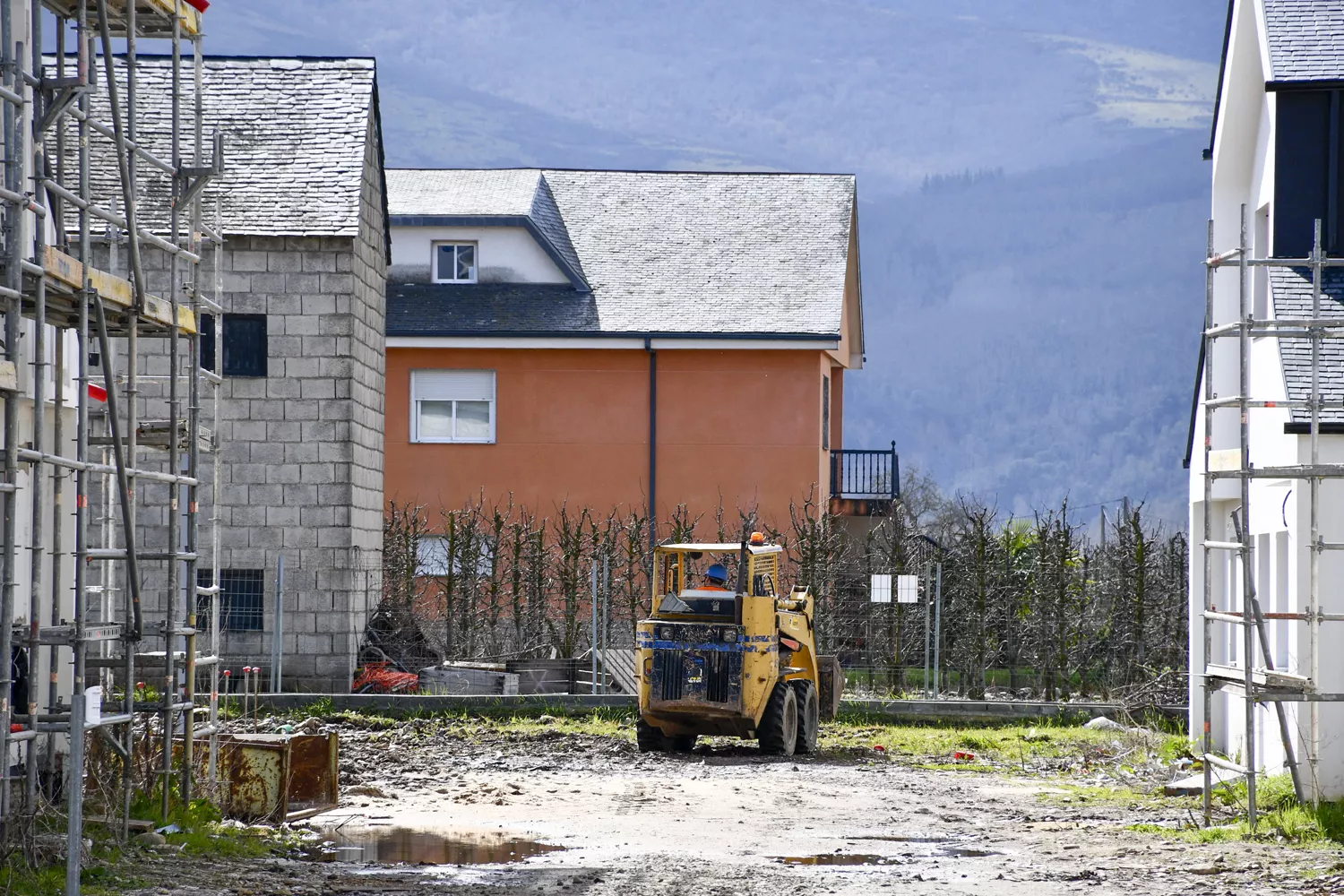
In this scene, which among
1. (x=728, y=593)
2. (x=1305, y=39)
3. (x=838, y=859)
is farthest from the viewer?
(x=728, y=593)

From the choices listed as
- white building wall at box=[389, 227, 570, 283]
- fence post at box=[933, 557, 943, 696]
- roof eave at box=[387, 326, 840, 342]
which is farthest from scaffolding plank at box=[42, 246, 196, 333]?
white building wall at box=[389, 227, 570, 283]

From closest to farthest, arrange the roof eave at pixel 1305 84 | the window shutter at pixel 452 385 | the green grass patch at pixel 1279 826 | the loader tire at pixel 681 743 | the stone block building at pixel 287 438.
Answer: the green grass patch at pixel 1279 826, the roof eave at pixel 1305 84, the loader tire at pixel 681 743, the stone block building at pixel 287 438, the window shutter at pixel 452 385

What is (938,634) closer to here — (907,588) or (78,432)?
(907,588)

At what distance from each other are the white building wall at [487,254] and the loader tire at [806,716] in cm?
1564

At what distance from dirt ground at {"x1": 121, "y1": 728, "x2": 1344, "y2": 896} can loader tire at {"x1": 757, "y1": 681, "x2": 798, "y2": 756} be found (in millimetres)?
264

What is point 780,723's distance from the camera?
1909cm

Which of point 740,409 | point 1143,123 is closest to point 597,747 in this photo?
point 740,409

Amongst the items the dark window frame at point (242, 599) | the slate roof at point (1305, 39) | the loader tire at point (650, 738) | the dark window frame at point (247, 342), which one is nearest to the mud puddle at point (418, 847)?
the loader tire at point (650, 738)

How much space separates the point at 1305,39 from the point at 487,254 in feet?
67.2

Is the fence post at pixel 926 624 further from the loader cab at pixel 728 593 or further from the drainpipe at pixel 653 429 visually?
the drainpipe at pixel 653 429

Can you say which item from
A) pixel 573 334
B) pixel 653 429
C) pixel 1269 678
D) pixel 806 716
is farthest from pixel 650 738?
pixel 573 334

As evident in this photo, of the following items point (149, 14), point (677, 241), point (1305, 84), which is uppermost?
point (677, 241)

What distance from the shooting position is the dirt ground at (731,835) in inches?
438

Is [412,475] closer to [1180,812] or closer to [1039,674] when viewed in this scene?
[1039,674]
